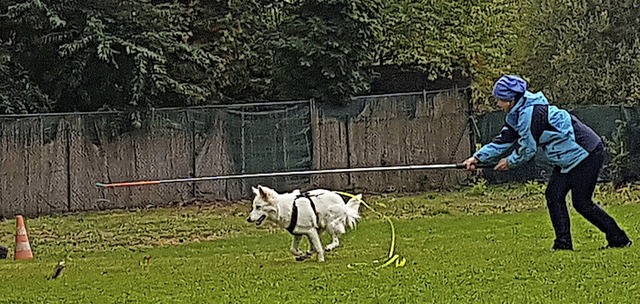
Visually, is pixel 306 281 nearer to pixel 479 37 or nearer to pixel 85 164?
pixel 85 164

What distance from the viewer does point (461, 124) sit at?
25.5m

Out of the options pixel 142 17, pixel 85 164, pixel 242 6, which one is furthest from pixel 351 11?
pixel 85 164

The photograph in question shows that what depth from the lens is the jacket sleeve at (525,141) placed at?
10.5m

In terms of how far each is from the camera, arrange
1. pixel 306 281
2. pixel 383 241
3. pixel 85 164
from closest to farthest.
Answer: pixel 306 281 → pixel 383 241 → pixel 85 164

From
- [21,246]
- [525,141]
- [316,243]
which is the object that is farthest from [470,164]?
[21,246]

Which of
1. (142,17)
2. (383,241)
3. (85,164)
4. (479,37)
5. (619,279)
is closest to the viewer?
(619,279)

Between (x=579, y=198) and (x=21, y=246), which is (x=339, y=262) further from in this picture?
(x=21, y=246)

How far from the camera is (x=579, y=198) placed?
421 inches

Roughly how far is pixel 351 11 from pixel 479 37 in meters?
5.15

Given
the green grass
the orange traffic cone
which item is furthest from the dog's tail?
the orange traffic cone

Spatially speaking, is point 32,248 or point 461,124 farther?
point 461,124

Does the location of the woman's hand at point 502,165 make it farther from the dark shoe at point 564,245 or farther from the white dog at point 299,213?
the white dog at point 299,213

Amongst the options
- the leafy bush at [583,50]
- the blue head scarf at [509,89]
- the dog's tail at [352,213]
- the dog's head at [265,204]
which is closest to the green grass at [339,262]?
the dog's tail at [352,213]

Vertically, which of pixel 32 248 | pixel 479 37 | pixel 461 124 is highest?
pixel 479 37
